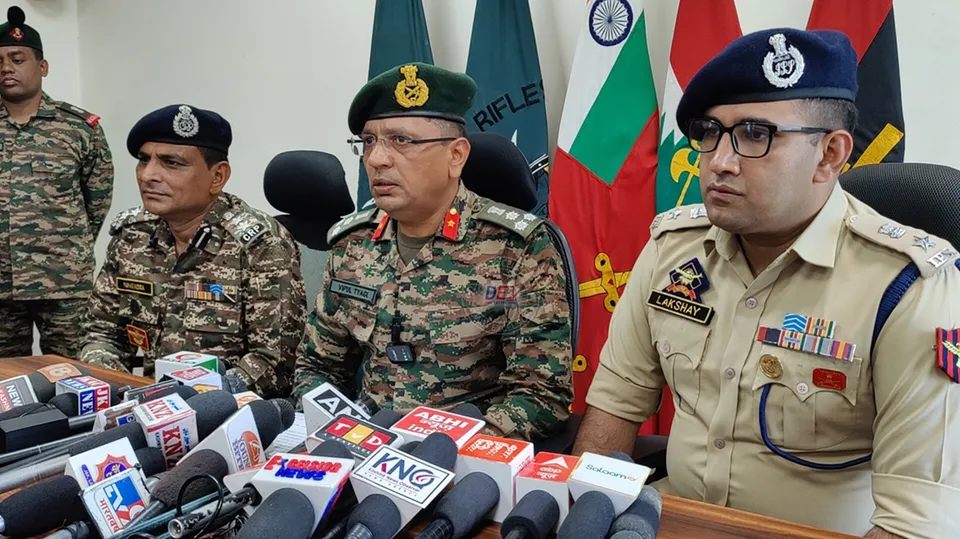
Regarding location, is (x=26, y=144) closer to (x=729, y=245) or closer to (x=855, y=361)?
(x=729, y=245)

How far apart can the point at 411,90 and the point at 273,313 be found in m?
0.86

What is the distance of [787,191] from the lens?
1.27 metres

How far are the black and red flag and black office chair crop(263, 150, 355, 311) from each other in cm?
167

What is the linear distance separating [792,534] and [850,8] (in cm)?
192

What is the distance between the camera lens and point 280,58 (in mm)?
3764

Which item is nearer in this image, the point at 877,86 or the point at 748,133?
the point at 748,133

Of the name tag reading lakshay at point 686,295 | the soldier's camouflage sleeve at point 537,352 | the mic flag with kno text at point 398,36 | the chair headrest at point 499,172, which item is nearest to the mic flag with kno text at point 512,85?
the mic flag with kno text at point 398,36

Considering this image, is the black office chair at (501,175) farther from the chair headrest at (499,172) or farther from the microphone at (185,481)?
the microphone at (185,481)

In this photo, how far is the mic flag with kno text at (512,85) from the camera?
2893mm

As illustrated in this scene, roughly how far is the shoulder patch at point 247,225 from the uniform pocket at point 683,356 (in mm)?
1365

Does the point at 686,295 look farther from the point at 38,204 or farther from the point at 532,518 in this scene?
the point at 38,204

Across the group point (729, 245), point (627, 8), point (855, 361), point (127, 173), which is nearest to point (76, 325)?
point (127, 173)

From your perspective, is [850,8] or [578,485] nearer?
[578,485]

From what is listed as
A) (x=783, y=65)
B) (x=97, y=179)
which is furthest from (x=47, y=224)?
(x=783, y=65)
